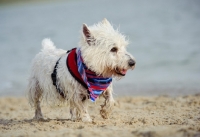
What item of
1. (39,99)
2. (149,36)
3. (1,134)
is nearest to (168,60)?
(149,36)

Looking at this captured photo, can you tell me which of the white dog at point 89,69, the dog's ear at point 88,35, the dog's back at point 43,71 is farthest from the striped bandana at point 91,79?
the dog's back at point 43,71

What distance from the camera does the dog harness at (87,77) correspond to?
5.20m

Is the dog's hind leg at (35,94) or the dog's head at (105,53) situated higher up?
the dog's head at (105,53)

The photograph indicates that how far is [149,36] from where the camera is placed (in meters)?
17.3

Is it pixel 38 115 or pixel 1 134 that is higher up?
pixel 38 115

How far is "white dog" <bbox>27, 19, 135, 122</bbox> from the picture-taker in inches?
200

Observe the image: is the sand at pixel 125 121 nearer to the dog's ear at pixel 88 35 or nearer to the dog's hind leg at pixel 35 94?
the dog's hind leg at pixel 35 94

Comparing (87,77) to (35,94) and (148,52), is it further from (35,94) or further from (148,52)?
(148,52)

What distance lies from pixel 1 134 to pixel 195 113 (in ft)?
9.61

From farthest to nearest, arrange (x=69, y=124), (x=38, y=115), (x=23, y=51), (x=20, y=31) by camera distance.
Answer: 1. (x=20, y=31)
2. (x=23, y=51)
3. (x=38, y=115)
4. (x=69, y=124)

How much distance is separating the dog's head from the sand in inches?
29.8

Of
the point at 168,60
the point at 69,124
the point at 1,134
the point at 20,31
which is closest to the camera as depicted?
the point at 1,134

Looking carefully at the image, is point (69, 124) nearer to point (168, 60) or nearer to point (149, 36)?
point (168, 60)

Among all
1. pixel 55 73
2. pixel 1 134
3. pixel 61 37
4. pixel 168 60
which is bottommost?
pixel 1 134
